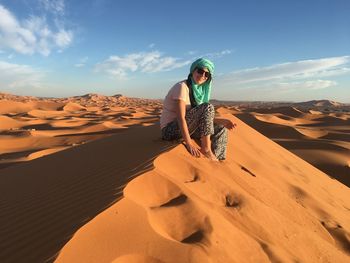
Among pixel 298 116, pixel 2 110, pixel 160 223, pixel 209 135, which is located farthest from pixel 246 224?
pixel 2 110

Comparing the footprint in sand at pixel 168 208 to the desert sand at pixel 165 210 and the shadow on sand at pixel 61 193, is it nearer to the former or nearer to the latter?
the desert sand at pixel 165 210

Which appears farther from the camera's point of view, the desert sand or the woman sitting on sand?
the woman sitting on sand

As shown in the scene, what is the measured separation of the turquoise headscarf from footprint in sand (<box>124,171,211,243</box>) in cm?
146

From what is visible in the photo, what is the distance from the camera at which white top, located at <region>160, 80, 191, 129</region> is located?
468 cm

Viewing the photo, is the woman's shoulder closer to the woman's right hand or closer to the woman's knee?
the woman's knee

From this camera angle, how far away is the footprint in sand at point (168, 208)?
3061 mm

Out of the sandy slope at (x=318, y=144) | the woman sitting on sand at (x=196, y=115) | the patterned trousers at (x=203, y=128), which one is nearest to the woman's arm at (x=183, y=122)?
the woman sitting on sand at (x=196, y=115)

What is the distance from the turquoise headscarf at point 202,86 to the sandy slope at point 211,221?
27.4 inches

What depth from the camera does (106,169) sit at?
430 cm

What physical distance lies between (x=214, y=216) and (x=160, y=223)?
531 mm

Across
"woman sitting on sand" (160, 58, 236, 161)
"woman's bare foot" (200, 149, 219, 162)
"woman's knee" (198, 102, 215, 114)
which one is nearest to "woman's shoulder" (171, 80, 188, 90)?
"woman sitting on sand" (160, 58, 236, 161)

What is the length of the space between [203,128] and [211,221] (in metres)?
1.73

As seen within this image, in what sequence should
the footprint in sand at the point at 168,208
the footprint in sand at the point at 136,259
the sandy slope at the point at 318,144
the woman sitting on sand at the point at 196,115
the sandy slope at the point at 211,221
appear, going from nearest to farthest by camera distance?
the footprint in sand at the point at 136,259 → the sandy slope at the point at 211,221 → the footprint in sand at the point at 168,208 → the woman sitting on sand at the point at 196,115 → the sandy slope at the point at 318,144

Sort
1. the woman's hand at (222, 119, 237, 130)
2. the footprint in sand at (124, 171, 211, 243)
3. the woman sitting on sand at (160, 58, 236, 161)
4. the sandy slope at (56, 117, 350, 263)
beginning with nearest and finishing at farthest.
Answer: the sandy slope at (56, 117, 350, 263) → the footprint in sand at (124, 171, 211, 243) → the woman sitting on sand at (160, 58, 236, 161) → the woman's hand at (222, 119, 237, 130)
